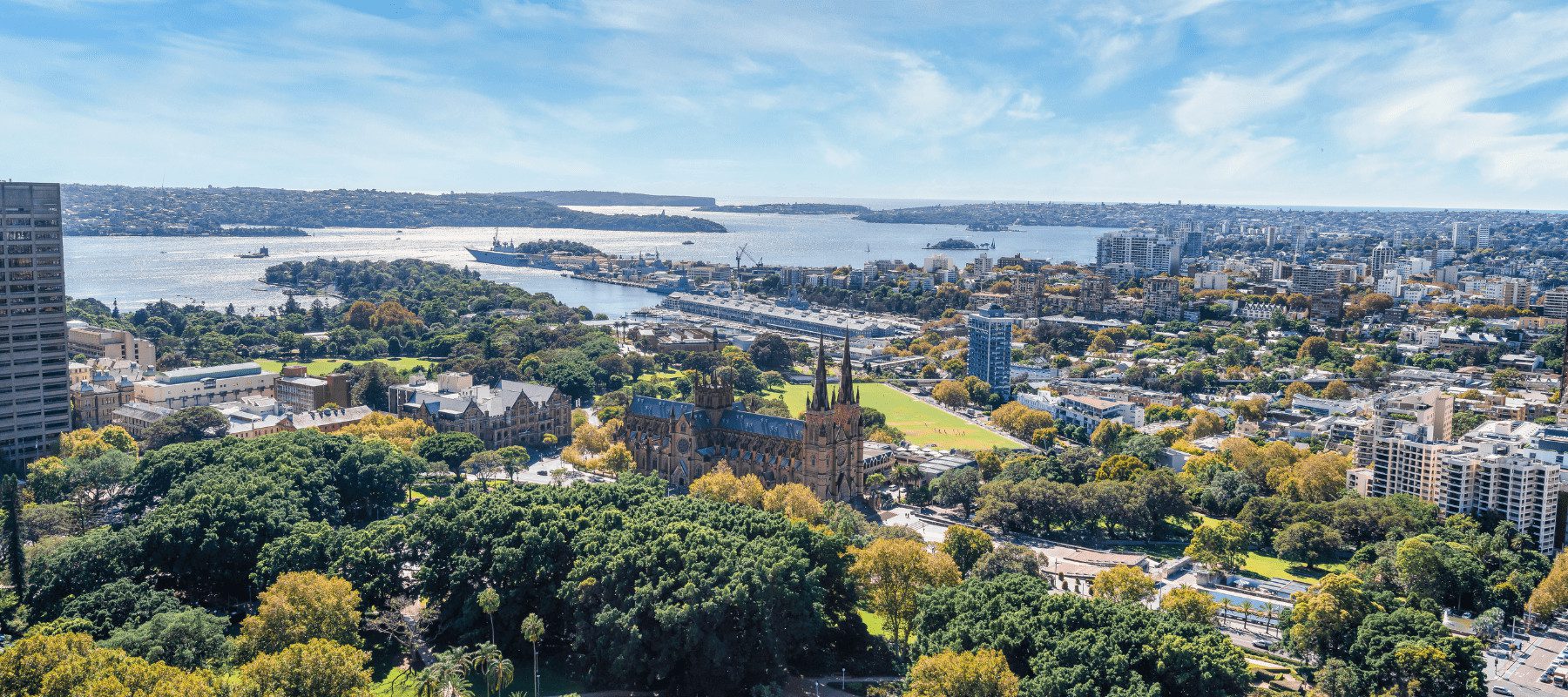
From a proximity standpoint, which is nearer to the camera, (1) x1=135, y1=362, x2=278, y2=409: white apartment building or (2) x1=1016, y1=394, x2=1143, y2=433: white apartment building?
(1) x1=135, y1=362, x2=278, y2=409: white apartment building

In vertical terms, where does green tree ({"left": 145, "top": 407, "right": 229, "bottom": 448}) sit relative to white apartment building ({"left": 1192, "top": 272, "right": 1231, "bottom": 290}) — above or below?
below

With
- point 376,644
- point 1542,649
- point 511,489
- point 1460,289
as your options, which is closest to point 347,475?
point 511,489

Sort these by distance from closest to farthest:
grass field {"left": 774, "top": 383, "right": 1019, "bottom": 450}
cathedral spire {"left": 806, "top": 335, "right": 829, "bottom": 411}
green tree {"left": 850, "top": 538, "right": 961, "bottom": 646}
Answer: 1. green tree {"left": 850, "top": 538, "right": 961, "bottom": 646}
2. cathedral spire {"left": 806, "top": 335, "right": 829, "bottom": 411}
3. grass field {"left": 774, "top": 383, "right": 1019, "bottom": 450}

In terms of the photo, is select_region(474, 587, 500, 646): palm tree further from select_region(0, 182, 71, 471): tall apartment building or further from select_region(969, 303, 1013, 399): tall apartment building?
select_region(969, 303, 1013, 399): tall apartment building

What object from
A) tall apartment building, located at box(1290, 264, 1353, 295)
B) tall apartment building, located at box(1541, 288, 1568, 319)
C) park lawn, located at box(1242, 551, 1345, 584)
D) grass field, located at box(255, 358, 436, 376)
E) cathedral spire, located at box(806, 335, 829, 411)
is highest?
tall apartment building, located at box(1290, 264, 1353, 295)

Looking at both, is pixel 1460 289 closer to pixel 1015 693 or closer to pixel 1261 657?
pixel 1261 657

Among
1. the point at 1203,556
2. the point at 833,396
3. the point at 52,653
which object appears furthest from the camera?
the point at 833,396

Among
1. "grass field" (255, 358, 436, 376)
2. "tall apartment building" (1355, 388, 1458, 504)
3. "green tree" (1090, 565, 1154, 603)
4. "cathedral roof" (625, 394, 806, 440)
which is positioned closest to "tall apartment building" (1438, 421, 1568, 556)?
"tall apartment building" (1355, 388, 1458, 504)
